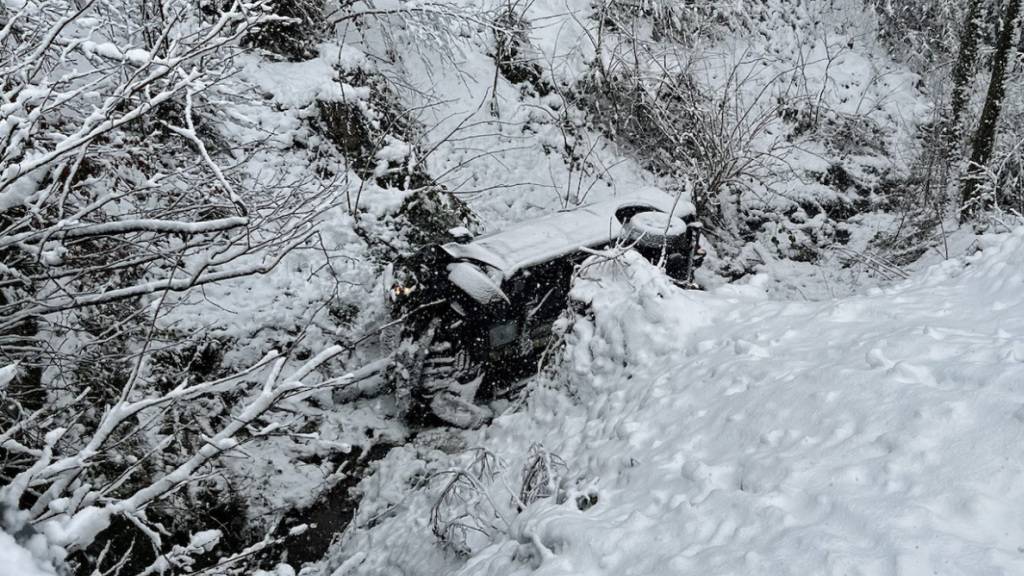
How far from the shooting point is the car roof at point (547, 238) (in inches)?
288

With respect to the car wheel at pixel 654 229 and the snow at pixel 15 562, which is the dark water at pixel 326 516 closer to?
the car wheel at pixel 654 229

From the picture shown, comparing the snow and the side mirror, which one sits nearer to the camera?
the snow

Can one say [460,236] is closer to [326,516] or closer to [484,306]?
[484,306]

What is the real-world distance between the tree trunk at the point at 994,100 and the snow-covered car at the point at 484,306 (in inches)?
255

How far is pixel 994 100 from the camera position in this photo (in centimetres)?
1065

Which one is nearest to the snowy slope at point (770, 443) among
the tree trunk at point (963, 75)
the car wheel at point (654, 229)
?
the car wheel at point (654, 229)

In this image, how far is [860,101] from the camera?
14.2 meters

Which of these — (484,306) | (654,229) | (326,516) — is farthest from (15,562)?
(654,229)

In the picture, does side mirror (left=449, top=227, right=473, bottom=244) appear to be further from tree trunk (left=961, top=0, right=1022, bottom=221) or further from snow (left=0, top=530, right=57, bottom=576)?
tree trunk (left=961, top=0, right=1022, bottom=221)

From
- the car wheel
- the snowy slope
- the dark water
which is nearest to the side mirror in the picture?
the car wheel

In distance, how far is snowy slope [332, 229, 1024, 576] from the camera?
8.71 ft

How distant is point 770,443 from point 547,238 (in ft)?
14.6

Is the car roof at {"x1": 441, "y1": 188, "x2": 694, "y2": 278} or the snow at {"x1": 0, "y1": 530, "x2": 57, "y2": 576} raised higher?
the snow at {"x1": 0, "y1": 530, "x2": 57, "y2": 576}

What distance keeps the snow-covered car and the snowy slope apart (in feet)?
3.54
